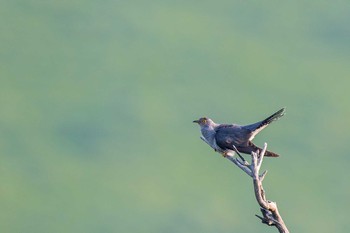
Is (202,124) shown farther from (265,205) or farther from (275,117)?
(265,205)

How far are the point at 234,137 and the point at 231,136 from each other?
0.06 metres

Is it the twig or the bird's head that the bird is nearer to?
the bird's head

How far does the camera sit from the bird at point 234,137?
29.7 feet

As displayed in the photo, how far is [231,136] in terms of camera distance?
30.7 ft

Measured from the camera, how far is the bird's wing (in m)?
9.23

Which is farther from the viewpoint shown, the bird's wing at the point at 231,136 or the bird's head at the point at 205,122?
the bird's head at the point at 205,122

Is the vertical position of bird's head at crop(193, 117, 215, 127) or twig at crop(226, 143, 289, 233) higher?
bird's head at crop(193, 117, 215, 127)

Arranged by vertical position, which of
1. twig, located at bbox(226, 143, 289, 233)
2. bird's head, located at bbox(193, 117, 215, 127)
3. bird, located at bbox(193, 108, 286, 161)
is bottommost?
twig, located at bbox(226, 143, 289, 233)

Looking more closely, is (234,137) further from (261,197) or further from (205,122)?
(261,197)

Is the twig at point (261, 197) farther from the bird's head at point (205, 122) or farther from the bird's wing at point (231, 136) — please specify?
the bird's head at point (205, 122)

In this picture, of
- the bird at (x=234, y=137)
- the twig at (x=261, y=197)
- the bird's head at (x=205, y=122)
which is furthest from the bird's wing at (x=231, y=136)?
the twig at (x=261, y=197)

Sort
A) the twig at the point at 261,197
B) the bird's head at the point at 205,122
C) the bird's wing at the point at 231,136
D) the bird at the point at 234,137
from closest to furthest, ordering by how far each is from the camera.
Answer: the twig at the point at 261,197 → the bird at the point at 234,137 → the bird's wing at the point at 231,136 → the bird's head at the point at 205,122

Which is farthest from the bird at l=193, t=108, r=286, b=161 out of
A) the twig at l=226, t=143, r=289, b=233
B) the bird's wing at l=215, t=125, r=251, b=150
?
the twig at l=226, t=143, r=289, b=233

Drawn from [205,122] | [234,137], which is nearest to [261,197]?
[234,137]
